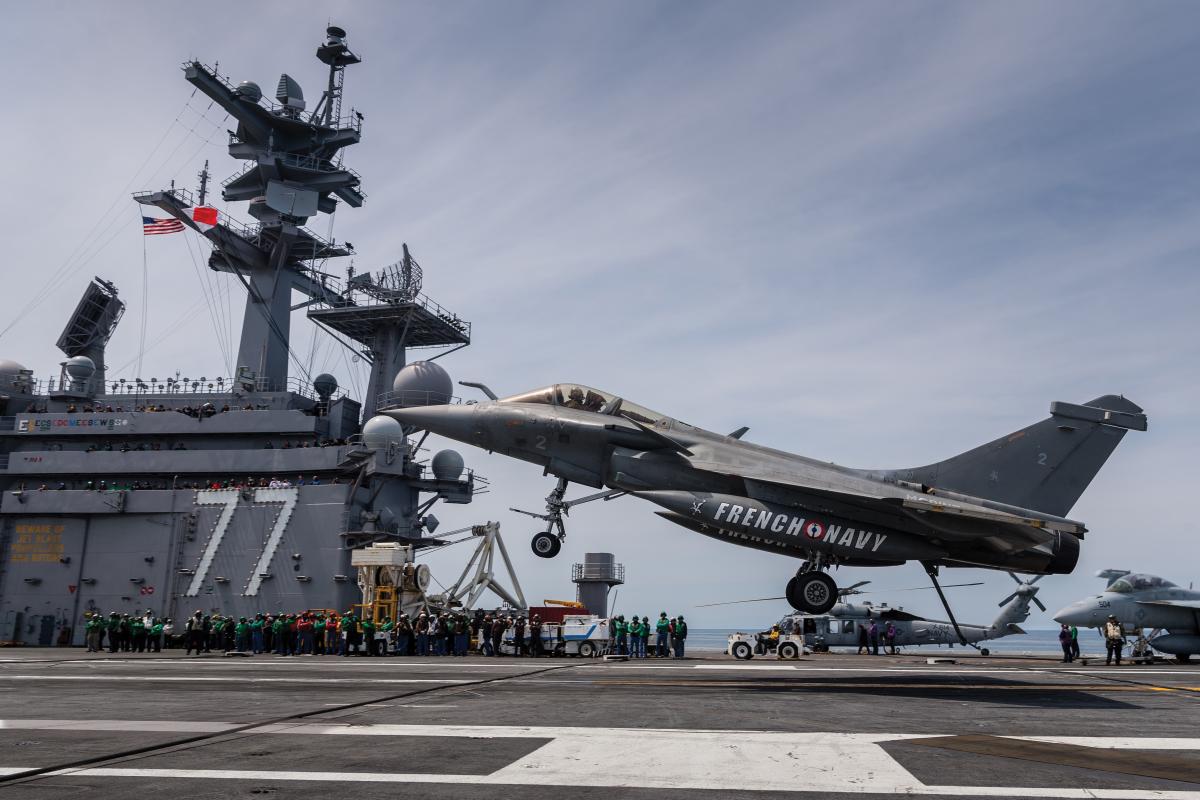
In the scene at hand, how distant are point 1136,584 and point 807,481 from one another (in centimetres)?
2111

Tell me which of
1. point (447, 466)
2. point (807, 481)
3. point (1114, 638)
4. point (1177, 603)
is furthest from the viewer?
point (447, 466)

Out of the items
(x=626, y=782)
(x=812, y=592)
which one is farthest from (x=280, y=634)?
(x=626, y=782)

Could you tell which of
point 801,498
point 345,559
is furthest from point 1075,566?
point 345,559

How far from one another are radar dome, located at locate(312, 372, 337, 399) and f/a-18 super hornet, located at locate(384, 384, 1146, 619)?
2587 cm

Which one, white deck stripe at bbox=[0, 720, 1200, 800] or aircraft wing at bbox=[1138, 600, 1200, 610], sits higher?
aircraft wing at bbox=[1138, 600, 1200, 610]

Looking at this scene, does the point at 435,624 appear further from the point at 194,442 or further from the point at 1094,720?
the point at 1094,720

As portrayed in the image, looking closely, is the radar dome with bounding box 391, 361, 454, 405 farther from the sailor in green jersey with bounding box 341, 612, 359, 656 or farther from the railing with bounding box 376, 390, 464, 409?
the sailor in green jersey with bounding box 341, 612, 359, 656

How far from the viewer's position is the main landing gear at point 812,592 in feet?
54.6

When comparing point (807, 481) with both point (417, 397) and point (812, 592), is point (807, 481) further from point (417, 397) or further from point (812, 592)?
point (417, 397)

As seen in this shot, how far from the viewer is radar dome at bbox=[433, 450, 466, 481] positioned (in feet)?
130

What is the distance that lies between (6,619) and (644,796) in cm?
4051

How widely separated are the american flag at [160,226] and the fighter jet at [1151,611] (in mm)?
41996

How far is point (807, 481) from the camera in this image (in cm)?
1641

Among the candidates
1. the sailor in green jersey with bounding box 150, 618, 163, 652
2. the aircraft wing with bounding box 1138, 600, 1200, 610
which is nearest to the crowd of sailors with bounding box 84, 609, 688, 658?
the sailor in green jersey with bounding box 150, 618, 163, 652
